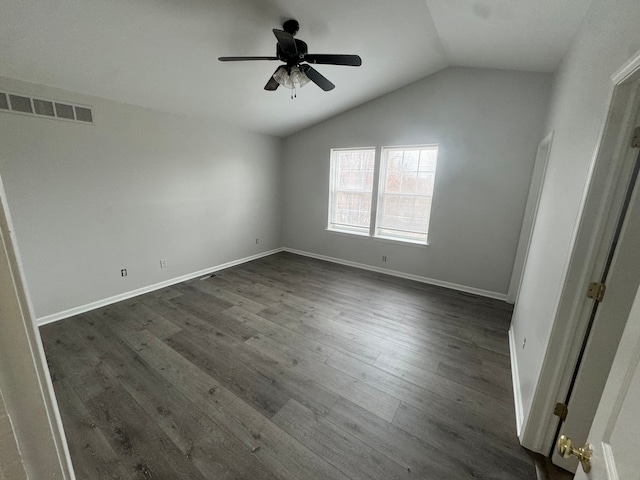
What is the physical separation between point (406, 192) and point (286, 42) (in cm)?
285

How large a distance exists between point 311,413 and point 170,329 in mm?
1755

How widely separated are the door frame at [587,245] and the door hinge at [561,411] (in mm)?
21

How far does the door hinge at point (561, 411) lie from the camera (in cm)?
142

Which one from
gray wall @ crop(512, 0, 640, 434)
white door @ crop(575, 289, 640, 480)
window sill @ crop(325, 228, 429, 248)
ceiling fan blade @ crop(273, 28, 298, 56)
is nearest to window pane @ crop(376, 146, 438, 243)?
window sill @ crop(325, 228, 429, 248)

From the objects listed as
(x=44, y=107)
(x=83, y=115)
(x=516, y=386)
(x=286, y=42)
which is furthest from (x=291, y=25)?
(x=516, y=386)

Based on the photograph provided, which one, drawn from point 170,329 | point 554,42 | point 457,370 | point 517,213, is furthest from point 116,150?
point 517,213

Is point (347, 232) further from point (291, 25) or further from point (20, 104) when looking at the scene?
point (20, 104)

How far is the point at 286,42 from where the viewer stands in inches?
76.5

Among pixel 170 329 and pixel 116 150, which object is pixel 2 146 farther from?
pixel 170 329

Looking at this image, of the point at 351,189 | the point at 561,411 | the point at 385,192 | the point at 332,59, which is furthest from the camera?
the point at 351,189

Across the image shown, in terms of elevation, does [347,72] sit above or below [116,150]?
above

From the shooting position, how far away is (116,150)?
9.88ft

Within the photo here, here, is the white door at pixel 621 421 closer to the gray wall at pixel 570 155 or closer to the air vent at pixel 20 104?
the gray wall at pixel 570 155

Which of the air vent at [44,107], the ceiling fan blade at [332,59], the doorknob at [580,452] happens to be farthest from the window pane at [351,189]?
the doorknob at [580,452]
